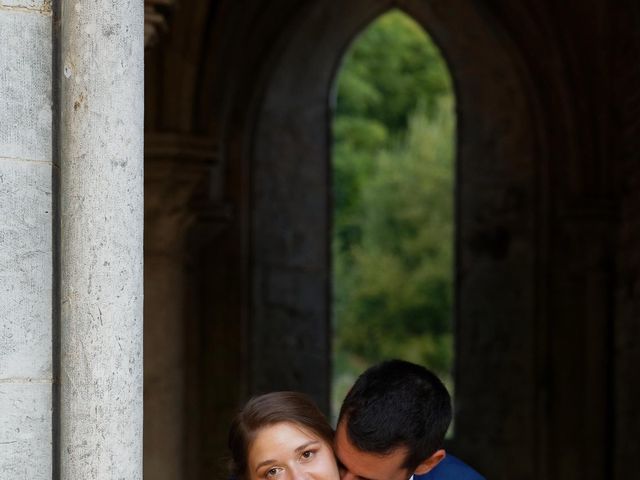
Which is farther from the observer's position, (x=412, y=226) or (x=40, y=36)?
(x=412, y=226)

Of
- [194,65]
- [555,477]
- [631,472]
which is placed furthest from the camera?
[555,477]

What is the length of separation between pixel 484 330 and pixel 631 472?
2.60 metres

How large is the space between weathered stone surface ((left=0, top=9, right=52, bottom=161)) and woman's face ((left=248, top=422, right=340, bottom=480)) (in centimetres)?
68

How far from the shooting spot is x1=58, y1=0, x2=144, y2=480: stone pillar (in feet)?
6.49

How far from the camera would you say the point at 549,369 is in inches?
308

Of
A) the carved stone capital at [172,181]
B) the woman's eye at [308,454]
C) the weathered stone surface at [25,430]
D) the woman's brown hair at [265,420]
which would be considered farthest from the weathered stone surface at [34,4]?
the carved stone capital at [172,181]

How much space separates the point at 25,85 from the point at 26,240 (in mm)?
291

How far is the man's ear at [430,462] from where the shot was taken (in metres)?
2.13

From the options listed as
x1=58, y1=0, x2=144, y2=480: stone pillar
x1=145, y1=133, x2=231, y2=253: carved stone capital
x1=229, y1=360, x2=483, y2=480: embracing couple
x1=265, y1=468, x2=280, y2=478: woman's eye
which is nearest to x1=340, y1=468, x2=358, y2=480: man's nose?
x1=229, y1=360, x2=483, y2=480: embracing couple

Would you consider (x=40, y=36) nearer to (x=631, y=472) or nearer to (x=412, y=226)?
(x=631, y=472)

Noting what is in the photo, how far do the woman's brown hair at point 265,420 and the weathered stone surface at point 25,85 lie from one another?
0.63 meters

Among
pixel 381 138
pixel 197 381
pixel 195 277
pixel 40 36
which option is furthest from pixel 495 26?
pixel 381 138

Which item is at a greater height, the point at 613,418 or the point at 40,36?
the point at 40,36

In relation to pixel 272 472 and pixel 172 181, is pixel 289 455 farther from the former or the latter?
pixel 172 181
